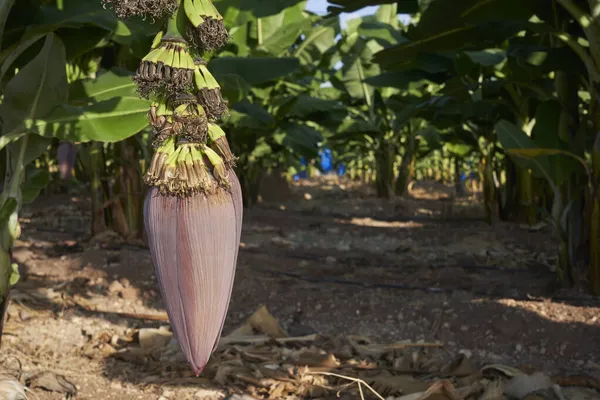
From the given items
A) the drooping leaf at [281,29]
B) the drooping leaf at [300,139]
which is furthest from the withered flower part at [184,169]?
the drooping leaf at [300,139]

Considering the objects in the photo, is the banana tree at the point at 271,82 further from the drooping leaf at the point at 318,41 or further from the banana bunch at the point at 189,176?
the banana bunch at the point at 189,176

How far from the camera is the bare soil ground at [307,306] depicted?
2.12m

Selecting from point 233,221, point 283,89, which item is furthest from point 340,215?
point 233,221

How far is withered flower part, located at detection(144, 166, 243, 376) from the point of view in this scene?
1.97ft

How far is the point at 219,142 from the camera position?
58cm

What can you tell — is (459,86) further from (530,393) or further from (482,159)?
(530,393)

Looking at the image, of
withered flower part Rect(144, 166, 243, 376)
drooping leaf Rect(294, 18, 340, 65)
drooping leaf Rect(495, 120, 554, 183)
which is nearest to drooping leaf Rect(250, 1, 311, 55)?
drooping leaf Rect(294, 18, 340, 65)

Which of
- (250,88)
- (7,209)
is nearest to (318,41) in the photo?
(250,88)

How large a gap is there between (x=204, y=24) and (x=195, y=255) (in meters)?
0.22

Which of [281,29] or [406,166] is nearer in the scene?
[281,29]

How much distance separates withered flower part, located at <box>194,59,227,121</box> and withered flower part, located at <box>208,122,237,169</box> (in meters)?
0.02

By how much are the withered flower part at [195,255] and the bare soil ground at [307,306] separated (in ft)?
4.39

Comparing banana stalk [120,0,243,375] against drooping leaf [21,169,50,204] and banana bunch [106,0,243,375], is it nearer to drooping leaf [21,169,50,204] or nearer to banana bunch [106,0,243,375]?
banana bunch [106,0,243,375]

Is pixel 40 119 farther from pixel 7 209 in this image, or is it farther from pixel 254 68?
pixel 254 68
